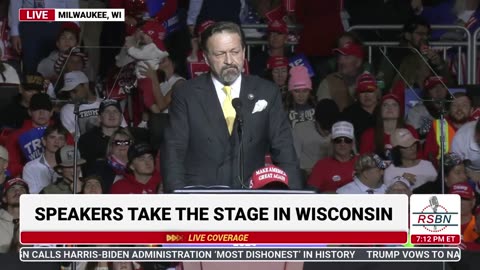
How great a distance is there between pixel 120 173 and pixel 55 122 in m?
1.03

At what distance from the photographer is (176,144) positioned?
6.97 meters

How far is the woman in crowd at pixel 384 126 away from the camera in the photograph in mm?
11242

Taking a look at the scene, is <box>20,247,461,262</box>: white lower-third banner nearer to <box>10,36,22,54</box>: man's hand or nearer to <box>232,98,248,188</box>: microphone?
<box>232,98,248,188</box>: microphone

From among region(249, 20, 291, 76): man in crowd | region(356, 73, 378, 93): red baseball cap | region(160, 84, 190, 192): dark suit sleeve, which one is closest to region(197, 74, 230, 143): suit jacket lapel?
region(160, 84, 190, 192): dark suit sleeve

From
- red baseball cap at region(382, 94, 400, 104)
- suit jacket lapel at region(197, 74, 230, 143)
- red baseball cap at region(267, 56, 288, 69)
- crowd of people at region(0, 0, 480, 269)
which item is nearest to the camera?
suit jacket lapel at region(197, 74, 230, 143)

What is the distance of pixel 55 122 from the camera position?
11.5m

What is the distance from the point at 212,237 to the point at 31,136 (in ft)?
18.6

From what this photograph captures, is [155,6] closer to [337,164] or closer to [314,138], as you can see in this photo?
[314,138]

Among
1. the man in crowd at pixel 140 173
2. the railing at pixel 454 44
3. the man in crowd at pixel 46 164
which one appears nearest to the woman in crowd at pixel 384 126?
the railing at pixel 454 44

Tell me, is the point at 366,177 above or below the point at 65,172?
below

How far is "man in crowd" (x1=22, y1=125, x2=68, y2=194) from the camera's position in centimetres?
1088

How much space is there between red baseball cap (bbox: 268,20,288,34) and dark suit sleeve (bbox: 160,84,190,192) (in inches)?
200

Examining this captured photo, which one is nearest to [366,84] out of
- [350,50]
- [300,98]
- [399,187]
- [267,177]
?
[350,50]

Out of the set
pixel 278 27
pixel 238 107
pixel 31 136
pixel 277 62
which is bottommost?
pixel 238 107
